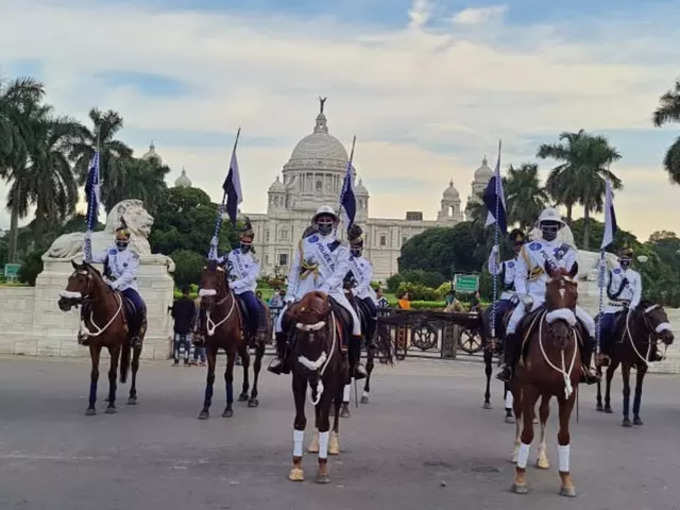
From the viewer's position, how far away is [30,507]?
22.6 ft

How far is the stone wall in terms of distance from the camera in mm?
19828

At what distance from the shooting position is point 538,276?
915cm

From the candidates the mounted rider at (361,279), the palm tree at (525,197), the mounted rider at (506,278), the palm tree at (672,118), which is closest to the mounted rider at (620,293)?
the mounted rider at (506,278)

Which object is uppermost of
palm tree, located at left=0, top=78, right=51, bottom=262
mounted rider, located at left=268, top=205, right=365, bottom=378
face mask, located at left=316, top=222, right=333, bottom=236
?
palm tree, located at left=0, top=78, right=51, bottom=262

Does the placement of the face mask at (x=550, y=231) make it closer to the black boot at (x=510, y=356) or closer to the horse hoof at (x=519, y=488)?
the black boot at (x=510, y=356)

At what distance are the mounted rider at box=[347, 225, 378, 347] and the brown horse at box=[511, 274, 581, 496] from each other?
4571 mm

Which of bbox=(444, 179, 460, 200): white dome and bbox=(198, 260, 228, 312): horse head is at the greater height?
bbox=(444, 179, 460, 200): white dome

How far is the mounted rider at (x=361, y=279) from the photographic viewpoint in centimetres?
1251

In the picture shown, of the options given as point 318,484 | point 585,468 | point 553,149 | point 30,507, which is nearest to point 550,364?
point 585,468

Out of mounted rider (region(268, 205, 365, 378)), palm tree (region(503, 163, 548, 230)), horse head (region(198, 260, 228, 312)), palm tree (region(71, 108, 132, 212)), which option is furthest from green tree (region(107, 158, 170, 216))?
mounted rider (region(268, 205, 365, 378))

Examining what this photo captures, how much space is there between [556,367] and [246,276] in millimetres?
6249

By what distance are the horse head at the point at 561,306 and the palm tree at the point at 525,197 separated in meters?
50.2

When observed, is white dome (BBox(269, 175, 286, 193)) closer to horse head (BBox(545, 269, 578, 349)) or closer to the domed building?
the domed building

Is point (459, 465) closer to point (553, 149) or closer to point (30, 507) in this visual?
point (30, 507)
